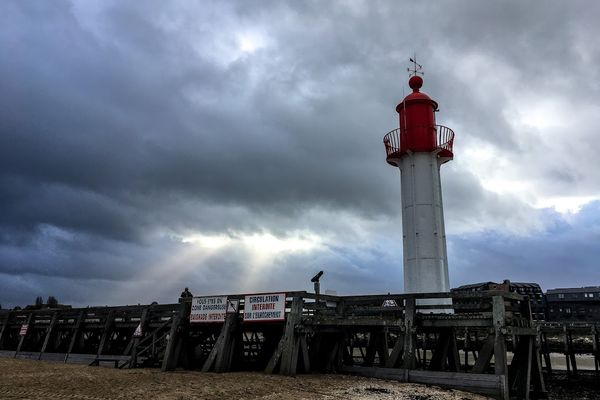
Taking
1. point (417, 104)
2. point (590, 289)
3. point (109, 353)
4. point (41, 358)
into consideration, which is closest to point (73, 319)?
point (41, 358)

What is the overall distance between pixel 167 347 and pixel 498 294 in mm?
12555

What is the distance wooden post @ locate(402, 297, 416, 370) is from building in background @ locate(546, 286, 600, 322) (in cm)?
7677

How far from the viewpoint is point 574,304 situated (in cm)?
8031

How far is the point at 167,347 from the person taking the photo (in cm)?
1833

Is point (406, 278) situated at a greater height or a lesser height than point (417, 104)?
lesser

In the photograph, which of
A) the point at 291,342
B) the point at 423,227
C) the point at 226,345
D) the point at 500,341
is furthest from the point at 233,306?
the point at 500,341

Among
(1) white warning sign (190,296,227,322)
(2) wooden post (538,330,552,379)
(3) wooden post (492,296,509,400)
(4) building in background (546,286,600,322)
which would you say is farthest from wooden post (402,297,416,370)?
(4) building in background (546,286,600,322)

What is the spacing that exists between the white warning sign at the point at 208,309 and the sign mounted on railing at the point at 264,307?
1164 mm

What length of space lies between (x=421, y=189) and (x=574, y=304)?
7440 centimetres

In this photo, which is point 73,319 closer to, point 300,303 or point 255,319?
point 255,319

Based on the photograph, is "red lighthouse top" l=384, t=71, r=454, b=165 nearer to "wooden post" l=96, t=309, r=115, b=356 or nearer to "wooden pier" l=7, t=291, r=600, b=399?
"wooden pier" l=7, t=291, r=600, b=399

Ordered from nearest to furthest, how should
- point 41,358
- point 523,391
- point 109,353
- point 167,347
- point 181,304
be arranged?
point 523,391, point 167,347, point 181,304, point 109,353, point 41,358

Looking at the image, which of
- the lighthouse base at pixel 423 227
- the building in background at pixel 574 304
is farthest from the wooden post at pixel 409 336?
the building in background at pixel 574 304

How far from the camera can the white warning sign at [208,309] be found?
18.1 m
